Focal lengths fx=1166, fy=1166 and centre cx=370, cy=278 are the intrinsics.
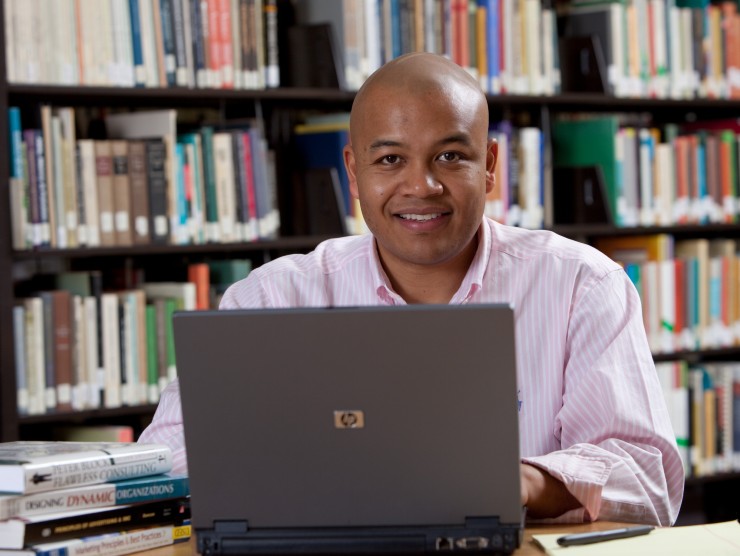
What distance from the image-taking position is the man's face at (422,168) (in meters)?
1.79

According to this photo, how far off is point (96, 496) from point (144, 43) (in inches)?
70.4

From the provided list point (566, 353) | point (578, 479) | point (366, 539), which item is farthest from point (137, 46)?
point (366, 539)

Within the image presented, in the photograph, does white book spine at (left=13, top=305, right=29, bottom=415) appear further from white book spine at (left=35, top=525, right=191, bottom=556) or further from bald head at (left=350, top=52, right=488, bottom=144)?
white book spine at (left=35, top=525, right=191, bottom=556)

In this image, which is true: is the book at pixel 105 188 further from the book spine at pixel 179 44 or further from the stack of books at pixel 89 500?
the stack of books at pixel 89 500

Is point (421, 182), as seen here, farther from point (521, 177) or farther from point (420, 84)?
point (521, 177)

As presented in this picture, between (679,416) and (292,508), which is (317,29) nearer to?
(679,416)

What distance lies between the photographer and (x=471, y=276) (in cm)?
187

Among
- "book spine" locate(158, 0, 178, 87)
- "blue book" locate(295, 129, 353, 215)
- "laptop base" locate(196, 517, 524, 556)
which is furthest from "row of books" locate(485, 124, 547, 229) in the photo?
"laptop base" locate(196, 517, 524, 556)

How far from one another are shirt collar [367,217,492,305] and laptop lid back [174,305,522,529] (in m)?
0.71

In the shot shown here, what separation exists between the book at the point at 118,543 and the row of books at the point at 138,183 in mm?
1528

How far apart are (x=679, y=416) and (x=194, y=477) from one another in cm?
272

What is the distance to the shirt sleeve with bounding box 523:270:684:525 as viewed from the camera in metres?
1.47

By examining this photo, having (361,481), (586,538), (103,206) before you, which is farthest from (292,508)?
(103,206)

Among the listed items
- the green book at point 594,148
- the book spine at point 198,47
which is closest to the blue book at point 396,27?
the book spine at point 198,47
